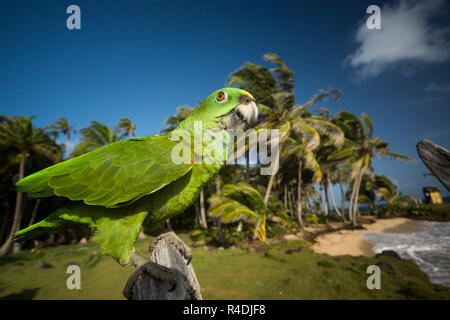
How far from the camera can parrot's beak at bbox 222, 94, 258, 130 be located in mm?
2086

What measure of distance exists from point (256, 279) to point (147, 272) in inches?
243

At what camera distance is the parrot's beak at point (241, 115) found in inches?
82.1

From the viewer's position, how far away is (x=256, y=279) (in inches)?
253

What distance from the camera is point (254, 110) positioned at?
7.22ft

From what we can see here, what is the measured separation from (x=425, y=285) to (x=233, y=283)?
5.68 meters

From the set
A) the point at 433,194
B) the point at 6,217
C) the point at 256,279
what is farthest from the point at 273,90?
the point at 433,194

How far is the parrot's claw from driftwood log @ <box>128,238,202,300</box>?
0.10 ft

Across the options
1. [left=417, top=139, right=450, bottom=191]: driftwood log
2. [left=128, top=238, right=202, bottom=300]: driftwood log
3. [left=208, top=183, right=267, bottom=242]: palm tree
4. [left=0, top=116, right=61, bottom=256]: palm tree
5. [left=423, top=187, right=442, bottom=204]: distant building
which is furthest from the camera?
[left=423, top=187, right=442, bottom=204]: distant building

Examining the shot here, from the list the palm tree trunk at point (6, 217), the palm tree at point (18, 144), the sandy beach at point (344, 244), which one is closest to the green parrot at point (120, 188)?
the sandy beach at point (344, 244)

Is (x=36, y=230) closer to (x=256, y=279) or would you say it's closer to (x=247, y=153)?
(x=256, y=279)

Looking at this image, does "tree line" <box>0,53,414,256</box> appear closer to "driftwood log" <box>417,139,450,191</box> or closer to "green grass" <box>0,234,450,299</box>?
"green grass" <box>0,234,450,299</box>

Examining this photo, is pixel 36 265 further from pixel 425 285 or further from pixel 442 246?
pixel 442 246

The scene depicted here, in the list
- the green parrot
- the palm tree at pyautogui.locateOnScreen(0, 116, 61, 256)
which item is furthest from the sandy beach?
the palm tree at pyautogui.locateOnScreen(0, 116, 61, 256)
